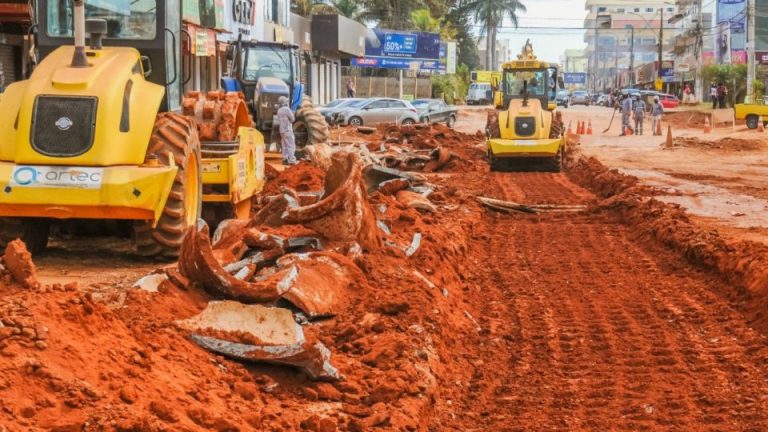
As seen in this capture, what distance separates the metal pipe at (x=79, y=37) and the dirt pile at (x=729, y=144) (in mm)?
28666

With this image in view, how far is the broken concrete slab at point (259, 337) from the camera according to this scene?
6719 millimetres

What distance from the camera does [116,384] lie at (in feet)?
17.7

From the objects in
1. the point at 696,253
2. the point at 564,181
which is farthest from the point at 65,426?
the point at 564,181

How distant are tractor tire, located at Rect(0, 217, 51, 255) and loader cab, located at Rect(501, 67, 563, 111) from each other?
1898cm

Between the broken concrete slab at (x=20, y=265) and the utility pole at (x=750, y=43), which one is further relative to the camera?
the utility pole at (x=750, y=43)

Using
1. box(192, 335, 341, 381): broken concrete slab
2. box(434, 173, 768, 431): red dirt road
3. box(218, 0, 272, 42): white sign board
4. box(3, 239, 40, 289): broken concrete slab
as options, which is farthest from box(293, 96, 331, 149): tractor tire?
box(192, 335, 341, 381): broken concrete slab

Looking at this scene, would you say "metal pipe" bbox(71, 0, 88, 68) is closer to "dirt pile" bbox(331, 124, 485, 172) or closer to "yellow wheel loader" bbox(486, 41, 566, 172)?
"dirt pile" bbox(331, 124, 485, 172)

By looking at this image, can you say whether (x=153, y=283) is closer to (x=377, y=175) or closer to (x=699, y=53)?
(x=377, y=175)

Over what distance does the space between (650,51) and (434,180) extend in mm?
168293

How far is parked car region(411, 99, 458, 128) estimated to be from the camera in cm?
5378

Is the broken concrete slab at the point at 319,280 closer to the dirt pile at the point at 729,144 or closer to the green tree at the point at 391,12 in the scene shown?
the dirt pile at the point at 729,144

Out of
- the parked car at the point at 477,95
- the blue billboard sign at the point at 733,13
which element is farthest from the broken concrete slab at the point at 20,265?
the parked car at the point at 477,95

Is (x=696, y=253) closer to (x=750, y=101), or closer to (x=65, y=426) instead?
(x=65, y=426)

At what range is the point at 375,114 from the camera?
50.1 metres
